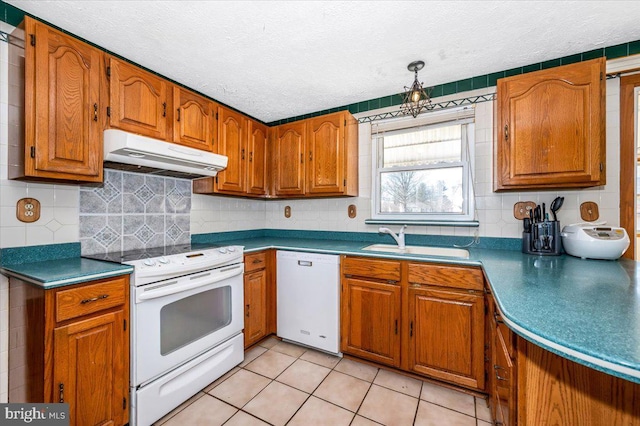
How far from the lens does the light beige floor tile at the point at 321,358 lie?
2.22 metres

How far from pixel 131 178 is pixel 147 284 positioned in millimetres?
1005

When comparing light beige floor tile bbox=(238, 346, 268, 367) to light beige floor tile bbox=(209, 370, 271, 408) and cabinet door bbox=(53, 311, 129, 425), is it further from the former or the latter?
cabinet door bbox=(53, 311, 129, 425)

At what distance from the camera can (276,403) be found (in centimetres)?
176

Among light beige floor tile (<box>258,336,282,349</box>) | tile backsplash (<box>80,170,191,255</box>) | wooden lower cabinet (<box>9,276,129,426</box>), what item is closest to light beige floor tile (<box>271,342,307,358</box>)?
light beige floor tile (<box>258,336,282,349</box>)

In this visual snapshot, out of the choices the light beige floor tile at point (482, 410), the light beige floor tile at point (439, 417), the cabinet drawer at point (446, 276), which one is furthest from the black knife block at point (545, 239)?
the light beige floor tile at point (439, 417)

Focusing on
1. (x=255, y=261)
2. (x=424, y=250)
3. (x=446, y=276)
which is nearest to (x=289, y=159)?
(x=255, y=261)

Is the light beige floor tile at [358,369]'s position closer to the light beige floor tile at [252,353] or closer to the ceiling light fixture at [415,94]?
the light beige floor tile at [252,353]

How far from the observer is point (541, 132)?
1806 mm

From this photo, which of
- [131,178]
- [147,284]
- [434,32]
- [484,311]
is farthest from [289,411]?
[434,32]

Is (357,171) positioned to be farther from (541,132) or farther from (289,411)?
(289,411)

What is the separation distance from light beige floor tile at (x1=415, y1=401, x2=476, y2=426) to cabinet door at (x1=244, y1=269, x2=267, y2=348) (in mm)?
1371

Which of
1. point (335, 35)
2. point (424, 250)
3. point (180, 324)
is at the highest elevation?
point (335, 35)

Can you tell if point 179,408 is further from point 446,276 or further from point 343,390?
point 446,276

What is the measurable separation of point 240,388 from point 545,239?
7.55 feet
